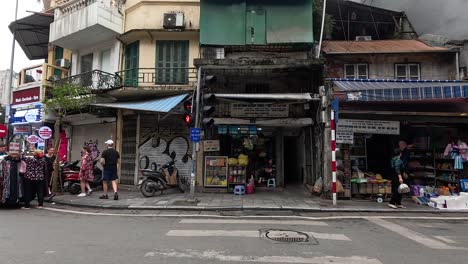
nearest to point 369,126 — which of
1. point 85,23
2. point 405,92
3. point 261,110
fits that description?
point 405,92

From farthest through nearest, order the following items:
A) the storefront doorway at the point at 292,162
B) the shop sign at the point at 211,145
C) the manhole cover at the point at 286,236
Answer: the storefront doorway at the point at 292,162, the shop sign at the point at 211,145, the manhole cover at the point at 286,236

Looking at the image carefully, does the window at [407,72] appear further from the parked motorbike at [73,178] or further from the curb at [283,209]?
the parked motorbike at [73,178]

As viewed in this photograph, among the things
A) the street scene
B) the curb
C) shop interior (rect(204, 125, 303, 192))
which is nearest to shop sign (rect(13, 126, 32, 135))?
the street scene

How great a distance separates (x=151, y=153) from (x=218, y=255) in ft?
35.6

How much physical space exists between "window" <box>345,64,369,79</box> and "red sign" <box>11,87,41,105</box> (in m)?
15.0

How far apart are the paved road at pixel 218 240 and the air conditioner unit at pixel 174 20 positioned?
8997 millimetres

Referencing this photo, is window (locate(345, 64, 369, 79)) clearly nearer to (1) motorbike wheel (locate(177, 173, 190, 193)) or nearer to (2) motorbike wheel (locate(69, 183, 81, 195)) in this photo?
(1) motorbike wheel (locate(177, 173, 190, 193))

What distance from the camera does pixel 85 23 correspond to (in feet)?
52.5

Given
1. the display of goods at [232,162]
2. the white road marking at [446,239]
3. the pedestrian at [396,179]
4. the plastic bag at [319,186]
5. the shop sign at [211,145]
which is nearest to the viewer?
the white road marking at [446,239]

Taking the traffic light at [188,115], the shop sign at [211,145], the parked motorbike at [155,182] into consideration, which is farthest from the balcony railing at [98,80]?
the traffic light at [188,115]

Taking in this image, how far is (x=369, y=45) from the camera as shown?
16625 millimetres

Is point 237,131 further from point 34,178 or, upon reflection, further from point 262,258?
point 262,258

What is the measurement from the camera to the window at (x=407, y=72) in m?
15.4

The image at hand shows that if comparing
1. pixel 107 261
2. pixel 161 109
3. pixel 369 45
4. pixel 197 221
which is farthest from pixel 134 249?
pixel 369 45
